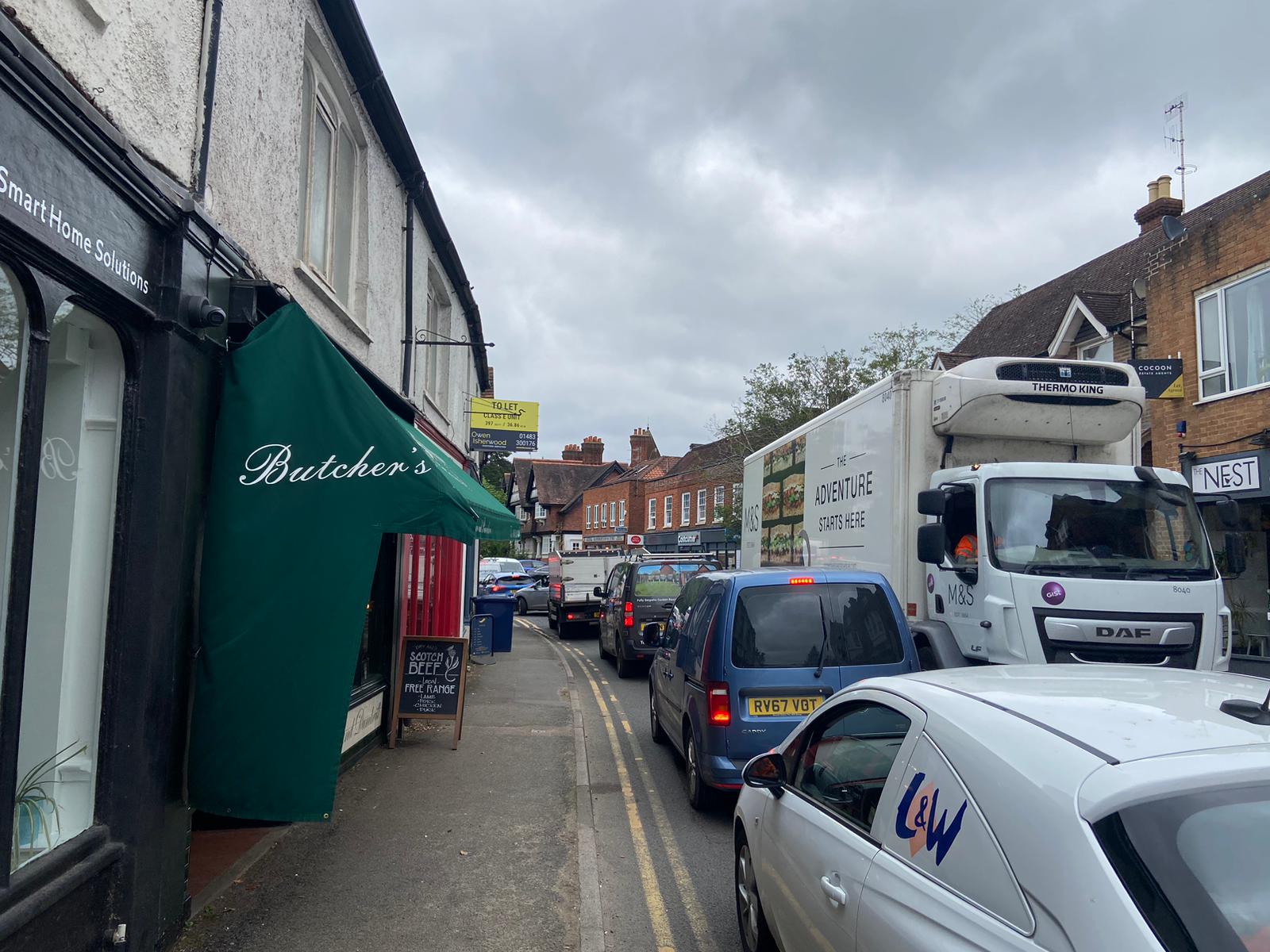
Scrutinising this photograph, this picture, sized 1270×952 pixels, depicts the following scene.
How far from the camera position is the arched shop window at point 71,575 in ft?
12.7

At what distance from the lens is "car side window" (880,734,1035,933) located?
2168 mm

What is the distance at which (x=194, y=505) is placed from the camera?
15.1 feet

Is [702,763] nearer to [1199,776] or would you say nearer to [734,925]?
[734,925]

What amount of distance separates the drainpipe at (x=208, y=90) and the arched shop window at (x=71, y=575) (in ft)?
3.80

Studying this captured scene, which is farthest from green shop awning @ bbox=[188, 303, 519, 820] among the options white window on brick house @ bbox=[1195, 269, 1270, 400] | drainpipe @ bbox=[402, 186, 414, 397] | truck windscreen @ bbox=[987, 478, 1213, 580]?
white window on brick house @ bbox=[1195, 269, 1270, 400]

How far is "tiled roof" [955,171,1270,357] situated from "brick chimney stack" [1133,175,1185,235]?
392mm

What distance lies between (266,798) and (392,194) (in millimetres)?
6934

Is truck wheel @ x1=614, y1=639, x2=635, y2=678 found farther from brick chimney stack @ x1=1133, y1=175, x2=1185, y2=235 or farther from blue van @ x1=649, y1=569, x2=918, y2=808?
brick chimney stack @ x1=1133, y1=175, x2=1185, y2=235

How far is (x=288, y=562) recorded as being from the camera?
4.67m

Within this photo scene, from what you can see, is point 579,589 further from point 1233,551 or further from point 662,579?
point 1233,551

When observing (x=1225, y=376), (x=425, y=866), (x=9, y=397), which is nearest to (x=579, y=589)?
(x=1225, y=376)

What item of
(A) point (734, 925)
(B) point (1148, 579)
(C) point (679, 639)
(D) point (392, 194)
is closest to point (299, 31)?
(D) point (392, 194)

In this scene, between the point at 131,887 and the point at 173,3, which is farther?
the point at 173,3

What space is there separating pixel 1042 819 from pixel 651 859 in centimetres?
427
